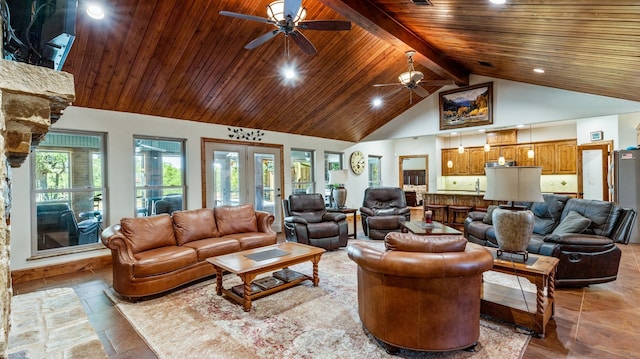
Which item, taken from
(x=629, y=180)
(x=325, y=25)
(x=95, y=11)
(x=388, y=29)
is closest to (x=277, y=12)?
(x=325, y=25)

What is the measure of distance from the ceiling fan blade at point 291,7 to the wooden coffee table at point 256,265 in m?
2.30

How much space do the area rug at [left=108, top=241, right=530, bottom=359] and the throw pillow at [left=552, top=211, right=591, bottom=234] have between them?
178 cm

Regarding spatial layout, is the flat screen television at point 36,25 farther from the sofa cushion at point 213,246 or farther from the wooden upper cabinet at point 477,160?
the wooden upper cabinet at point 477,160

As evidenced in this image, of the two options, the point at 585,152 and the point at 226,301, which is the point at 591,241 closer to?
the point at 226,301

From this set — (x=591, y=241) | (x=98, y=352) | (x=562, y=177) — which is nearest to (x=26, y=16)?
(x=98, y=352)

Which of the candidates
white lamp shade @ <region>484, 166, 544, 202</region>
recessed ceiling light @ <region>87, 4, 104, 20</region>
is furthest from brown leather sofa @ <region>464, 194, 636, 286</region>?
recessed ceiling light @ <region>87, 4, 104, 20</region>

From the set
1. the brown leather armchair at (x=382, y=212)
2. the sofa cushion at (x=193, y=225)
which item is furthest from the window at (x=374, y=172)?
the sofa cushion at (x=193, y=225)

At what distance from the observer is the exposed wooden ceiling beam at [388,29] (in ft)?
10.9

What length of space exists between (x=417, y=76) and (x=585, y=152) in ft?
17.8

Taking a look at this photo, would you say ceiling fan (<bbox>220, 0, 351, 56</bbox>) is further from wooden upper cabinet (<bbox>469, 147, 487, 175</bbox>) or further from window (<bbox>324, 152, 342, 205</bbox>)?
wooden upper cabinet (<bbox>469, 147, 487, 175</bbox>)

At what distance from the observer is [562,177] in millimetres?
8078

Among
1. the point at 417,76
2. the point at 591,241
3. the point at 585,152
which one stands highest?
the point at 417,76

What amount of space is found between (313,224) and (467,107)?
14.0ft

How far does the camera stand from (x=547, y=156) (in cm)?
811
